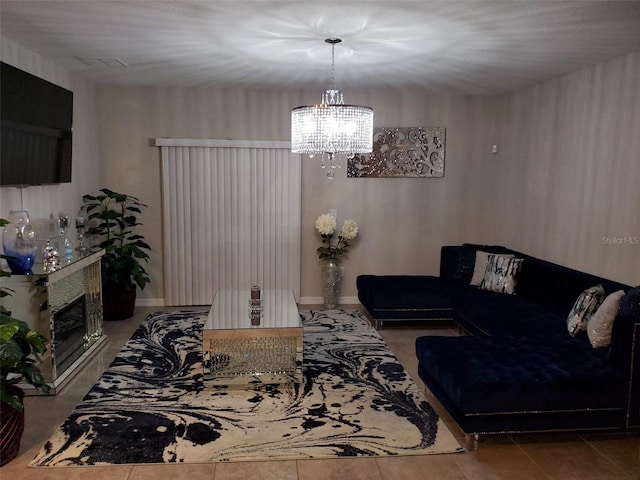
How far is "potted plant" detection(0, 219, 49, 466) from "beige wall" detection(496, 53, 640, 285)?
162 inches

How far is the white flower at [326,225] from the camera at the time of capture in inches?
233

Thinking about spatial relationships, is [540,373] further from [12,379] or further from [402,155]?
[402,155]

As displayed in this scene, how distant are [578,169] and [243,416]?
3.55m

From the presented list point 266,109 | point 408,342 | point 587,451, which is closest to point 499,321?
point 408,342

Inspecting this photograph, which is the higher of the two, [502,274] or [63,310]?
[502,274]

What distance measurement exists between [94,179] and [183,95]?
4.46 feet

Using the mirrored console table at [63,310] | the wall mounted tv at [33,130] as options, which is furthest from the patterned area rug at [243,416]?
the wall mounted tv at [33,130]

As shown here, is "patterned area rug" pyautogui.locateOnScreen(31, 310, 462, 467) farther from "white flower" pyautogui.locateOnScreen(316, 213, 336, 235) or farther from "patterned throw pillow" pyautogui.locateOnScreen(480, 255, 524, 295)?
"white flower" pyautogui.locateOnScreen(316, 213, 336, 235)

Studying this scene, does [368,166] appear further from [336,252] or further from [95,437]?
[95,437]

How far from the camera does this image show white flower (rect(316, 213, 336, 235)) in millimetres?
5918

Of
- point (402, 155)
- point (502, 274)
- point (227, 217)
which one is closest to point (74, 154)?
point (227, 217)

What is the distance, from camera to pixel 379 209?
20.5 ft

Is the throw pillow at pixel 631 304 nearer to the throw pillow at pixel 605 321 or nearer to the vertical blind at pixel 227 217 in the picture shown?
the throw pillow at pixel 605 321

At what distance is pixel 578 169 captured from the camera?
4629 millimetres
